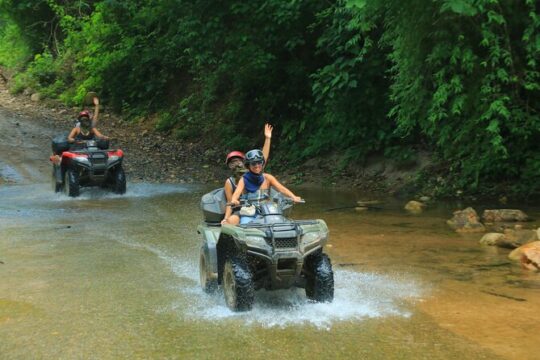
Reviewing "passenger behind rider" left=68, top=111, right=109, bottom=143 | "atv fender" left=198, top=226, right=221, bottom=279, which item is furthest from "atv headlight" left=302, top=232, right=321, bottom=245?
"passenger behind rider" left=68, top=111, right=109, bottom=143

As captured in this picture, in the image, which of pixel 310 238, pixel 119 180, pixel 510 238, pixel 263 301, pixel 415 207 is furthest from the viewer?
pixel 119 180

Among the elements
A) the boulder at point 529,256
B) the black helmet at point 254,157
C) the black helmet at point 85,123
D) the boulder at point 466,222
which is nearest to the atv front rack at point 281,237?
the black helmet at point 254,157

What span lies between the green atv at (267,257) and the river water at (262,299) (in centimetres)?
21

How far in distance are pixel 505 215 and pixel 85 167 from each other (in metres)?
8.81

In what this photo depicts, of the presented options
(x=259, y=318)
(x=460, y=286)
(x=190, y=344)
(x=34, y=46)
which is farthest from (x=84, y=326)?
(x=34, y=46)

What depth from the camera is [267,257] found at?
19.6ft

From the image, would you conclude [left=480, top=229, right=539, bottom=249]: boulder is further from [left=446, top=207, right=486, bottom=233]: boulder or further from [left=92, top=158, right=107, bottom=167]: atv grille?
[left=92, top=158, right=107, bottom=167]: atv grille

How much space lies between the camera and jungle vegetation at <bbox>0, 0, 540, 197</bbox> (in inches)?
420

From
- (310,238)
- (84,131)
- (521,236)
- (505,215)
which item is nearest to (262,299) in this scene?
(310,238)

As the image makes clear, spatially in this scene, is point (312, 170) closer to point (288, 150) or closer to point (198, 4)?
point (288, 150)

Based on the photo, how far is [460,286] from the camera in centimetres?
713

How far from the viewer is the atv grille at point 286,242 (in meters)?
6.05

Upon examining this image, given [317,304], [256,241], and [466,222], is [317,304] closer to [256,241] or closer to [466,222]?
[256,241]

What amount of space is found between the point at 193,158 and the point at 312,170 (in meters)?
4.62
